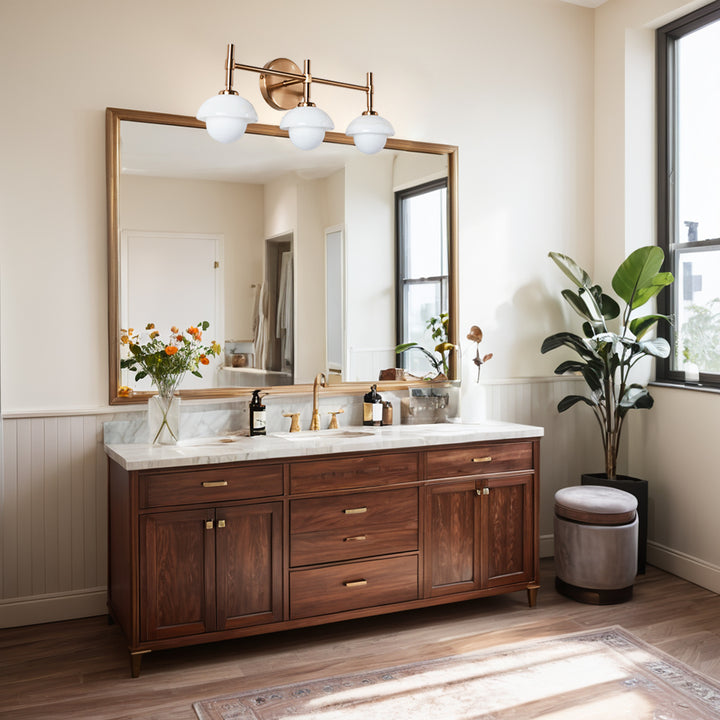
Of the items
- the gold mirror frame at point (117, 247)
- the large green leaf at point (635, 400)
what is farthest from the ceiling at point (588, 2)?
the large green leaf at point (635, 400)

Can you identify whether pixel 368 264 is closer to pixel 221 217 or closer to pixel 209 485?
pixel 221 217

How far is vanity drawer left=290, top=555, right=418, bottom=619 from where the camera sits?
2.87 m

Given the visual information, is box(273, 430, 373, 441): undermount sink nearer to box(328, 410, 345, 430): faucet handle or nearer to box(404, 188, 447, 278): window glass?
box(328, 410, 345, 430): faucet handle

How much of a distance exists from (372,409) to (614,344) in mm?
1254

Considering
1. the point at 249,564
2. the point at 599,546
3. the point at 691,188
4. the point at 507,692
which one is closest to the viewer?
the point at 507,692

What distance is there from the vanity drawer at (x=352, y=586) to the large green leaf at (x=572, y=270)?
1.68 metres

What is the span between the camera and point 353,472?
2945 millimetres

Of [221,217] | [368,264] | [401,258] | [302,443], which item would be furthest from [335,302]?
[302,443]

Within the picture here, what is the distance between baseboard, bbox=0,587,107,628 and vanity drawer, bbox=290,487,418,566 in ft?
3.09

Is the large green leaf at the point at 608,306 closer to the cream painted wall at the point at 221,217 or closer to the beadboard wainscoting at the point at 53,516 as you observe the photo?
the cream painted wall at the point at 221,217

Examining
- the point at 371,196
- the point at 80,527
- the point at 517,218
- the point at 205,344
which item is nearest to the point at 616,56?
the point at 517,218

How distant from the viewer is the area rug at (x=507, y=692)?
2398 millimetres

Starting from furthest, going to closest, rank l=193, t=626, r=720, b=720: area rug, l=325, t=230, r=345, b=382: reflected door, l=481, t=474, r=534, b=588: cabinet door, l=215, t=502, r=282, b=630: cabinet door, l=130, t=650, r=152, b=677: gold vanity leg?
l=325, t=230, r=345, b=382: reflected door < l=481, t=474, r=534, b=588: cabinet door < l=215, t=502, r=282, b=630: cabinet door < l=130, t=650, r=152, b=677: gold vanity leg < l=193, t=626, r=720, b=720: area rug

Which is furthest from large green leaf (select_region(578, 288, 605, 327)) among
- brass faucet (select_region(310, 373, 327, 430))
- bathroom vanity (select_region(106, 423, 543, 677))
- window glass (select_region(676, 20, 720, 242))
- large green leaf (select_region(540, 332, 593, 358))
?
brass faucet (select_region(310, 373, 327, 430))
